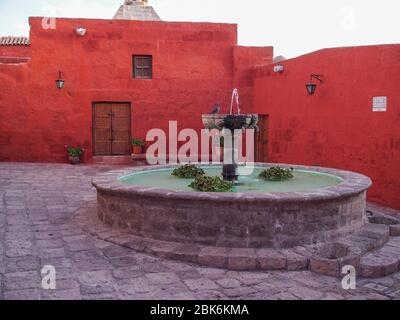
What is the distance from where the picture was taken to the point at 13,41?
1675 cm

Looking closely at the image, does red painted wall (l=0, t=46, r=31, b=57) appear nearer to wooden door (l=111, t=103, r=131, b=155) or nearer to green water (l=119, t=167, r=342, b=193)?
wooden door (l=111, t=103, r=131, b=155)

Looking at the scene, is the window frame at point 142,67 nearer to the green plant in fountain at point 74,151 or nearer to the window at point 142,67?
the window at point 142,67

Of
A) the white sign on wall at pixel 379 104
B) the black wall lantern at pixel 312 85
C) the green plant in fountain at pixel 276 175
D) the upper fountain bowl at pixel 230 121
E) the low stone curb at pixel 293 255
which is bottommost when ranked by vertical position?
the low stone curb at pixel 293 255

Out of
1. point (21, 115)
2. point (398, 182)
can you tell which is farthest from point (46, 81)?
point (398, 182)

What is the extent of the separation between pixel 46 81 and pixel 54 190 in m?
5.27

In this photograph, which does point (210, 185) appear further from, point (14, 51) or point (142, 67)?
point (14, 51)

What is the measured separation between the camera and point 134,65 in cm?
1316

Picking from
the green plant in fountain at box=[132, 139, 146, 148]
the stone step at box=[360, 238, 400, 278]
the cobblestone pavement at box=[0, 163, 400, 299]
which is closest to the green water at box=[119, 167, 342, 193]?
the cobblestone pavement at box=[0, 163, 400, 299]

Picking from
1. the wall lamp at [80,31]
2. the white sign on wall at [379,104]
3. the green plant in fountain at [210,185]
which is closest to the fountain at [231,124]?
the green plant in fountain at [210,185]

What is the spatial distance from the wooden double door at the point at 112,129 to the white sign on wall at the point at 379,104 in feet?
23.9

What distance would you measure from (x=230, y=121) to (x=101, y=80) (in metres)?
7.48

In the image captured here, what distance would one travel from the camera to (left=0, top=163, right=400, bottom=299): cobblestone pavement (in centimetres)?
378

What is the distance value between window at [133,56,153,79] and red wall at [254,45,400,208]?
3.84 metres

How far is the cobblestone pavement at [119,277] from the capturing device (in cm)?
378
